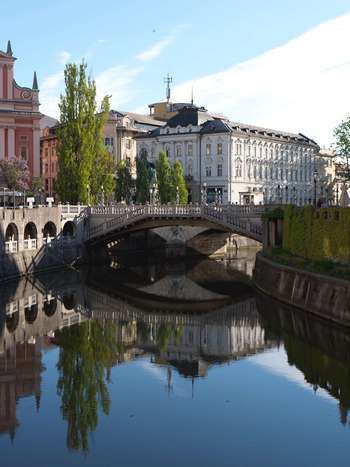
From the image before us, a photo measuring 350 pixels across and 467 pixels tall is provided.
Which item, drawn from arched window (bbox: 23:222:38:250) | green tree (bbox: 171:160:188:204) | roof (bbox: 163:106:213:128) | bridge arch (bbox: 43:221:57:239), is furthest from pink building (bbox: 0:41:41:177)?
roof (bbox: 163:106:213:128)

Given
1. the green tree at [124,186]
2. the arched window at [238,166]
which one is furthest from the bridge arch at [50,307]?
the arched window at [238,166]

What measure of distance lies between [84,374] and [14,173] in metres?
54.0

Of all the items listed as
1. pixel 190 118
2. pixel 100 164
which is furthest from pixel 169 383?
pixel 190 118

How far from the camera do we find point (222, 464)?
23516mm

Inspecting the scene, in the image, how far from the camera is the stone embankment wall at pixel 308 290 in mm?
41750

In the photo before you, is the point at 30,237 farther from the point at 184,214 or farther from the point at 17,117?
the point at 17,117

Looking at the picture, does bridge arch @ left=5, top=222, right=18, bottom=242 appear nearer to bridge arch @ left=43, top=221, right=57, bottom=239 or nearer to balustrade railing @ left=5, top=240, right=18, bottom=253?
balustrade railing @ left=5, top=240, right=18, bottom=253

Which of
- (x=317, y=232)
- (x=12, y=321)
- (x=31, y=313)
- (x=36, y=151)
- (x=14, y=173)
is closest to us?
(x=12, y=321)

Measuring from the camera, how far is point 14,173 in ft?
278

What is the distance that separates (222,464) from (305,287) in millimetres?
25492

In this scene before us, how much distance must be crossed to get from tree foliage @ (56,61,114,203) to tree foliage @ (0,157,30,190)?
7938 mm

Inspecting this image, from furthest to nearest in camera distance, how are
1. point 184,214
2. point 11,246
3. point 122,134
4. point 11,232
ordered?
point 122,134
point 184,214
point 11,232
point 11,246

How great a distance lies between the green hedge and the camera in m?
47.7

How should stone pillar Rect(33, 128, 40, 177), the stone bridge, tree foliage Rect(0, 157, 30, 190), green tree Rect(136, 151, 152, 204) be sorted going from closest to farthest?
the stone bridge → tree foliage Rect(0, 157, 30, 190) → stone pillar Rect(33, 128, 40, 177) → green tree Rect(136, 151, 152, 204)
